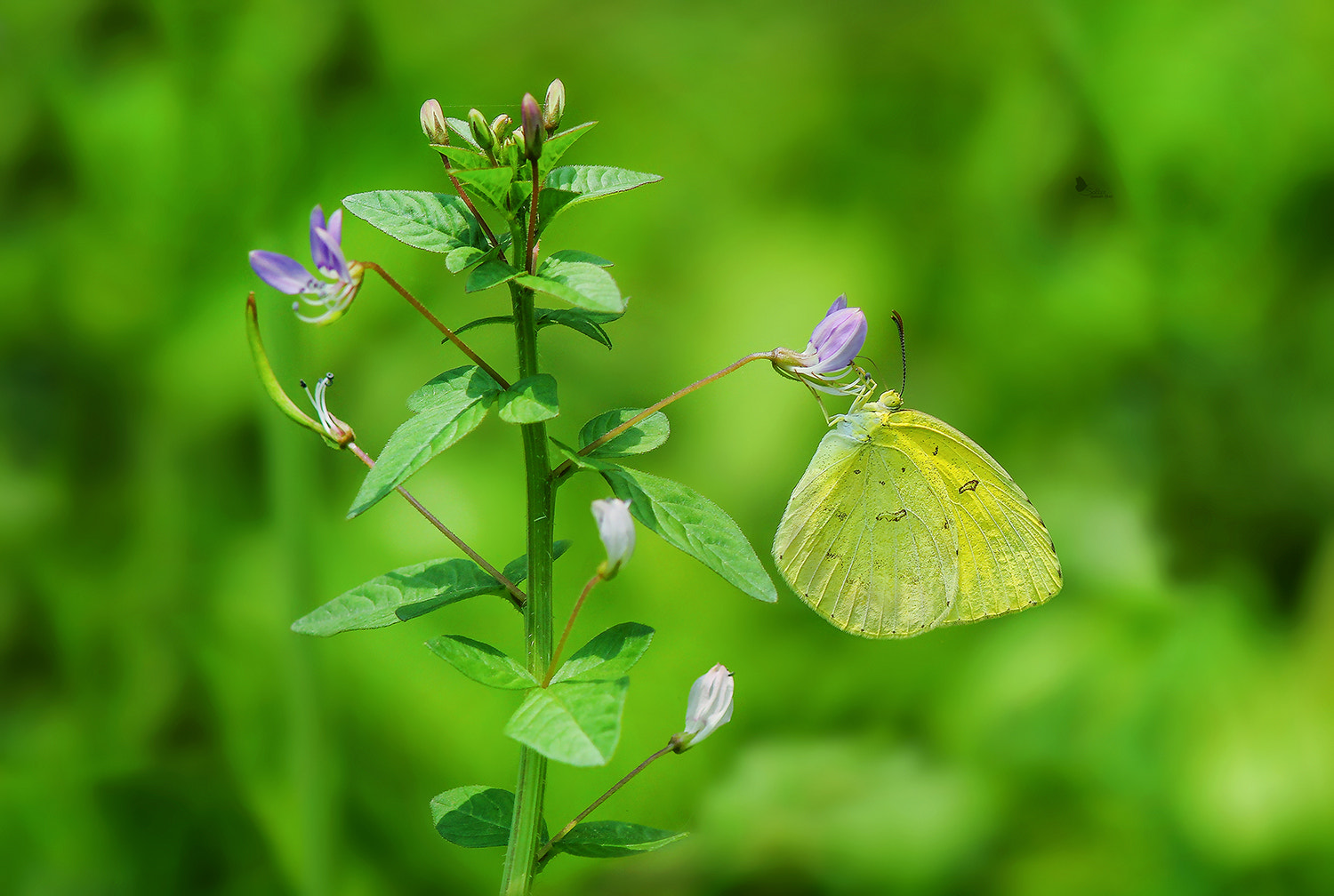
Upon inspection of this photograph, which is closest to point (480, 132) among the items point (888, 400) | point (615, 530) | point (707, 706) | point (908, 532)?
point (615, 530)

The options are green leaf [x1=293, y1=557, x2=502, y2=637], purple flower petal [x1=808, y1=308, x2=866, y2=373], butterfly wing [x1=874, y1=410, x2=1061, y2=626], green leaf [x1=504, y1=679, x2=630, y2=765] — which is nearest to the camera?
green leaf [x1=504, y1=679, x2=630, y2=765]

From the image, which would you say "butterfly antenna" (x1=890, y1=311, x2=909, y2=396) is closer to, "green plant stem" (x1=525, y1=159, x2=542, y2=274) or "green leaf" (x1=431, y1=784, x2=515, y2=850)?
"green plant stem" (x1=525, y1=159, x2=542, y2=274)

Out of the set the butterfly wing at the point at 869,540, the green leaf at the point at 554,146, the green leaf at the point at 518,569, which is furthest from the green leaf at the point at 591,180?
the butterfly wing at the point at 869,540

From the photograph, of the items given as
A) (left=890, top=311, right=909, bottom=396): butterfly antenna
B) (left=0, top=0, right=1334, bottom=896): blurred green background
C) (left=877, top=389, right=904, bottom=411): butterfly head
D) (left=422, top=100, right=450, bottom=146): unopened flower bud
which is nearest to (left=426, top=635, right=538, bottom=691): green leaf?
(left=422, top=100, right=450, bottom=146): unopened flower bud

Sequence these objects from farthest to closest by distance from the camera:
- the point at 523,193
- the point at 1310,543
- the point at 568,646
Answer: the point at 1310,543, the point at 568,646, the point at 523,193

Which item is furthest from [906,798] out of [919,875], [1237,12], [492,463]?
[1237,12]

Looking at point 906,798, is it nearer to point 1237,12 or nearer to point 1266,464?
point 1266,464

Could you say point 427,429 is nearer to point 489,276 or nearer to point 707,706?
point 489,276
